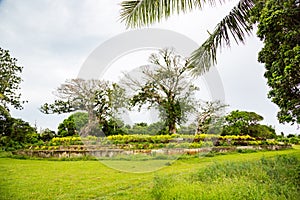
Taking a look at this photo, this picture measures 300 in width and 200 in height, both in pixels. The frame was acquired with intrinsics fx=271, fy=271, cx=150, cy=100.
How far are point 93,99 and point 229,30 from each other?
13.0 m

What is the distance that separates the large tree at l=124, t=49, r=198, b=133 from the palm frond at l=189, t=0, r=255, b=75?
34.1 feet

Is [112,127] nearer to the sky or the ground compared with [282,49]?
nearer to the ground

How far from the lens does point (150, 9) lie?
4609 millimetres

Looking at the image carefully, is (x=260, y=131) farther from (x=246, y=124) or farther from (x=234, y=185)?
(x=234, y=185)

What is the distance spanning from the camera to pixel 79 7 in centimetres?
583

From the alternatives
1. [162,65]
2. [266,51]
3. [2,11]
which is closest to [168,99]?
[162,65]

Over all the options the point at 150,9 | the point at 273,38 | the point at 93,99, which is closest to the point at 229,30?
the point at 273,38

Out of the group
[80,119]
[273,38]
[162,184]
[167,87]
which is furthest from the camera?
[80,119]

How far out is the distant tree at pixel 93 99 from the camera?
56.0ft

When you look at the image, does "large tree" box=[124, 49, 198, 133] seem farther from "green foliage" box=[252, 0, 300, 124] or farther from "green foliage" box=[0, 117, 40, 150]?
"green foliage" box=[252, 0, 300, 124]

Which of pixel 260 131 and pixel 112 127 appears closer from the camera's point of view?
pixel 112 127

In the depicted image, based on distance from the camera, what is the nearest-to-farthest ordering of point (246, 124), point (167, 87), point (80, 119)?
point (167, 87) → point (80, 119) → point (246, 124)

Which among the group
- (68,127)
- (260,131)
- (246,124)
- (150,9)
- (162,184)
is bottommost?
(162,184)

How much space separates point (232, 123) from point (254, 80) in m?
9.57
